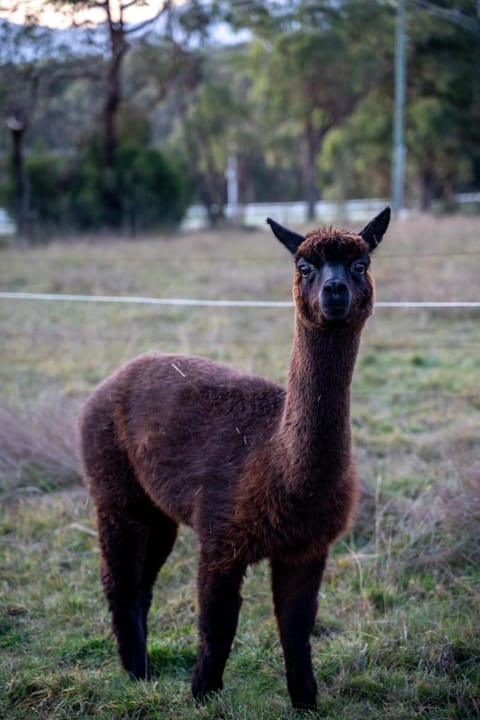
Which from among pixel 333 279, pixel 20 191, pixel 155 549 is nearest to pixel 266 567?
pixel 155 549

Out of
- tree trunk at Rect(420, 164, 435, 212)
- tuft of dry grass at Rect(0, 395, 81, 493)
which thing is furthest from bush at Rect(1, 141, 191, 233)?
tuft of dry grass at Rect(0, 395, 81, 493)

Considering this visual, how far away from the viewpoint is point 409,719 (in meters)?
3.98

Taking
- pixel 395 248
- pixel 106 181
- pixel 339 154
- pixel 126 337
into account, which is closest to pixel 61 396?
pixel 126 337

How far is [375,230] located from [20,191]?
95.1ft

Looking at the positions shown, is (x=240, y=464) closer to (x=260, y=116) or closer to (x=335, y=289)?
(x=335, y=289)

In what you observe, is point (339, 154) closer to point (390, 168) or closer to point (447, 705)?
point (390, 168)

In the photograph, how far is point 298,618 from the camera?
4.07 meters

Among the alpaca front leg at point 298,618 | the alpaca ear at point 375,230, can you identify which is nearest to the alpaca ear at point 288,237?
the alpaca ear at point 375,230

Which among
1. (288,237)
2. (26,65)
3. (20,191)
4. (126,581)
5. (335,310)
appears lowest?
(126,581)

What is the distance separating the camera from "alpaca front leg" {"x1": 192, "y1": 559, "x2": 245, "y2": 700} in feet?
13.2

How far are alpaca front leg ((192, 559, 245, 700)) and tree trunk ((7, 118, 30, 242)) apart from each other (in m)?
25.6

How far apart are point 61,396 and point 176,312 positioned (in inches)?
239

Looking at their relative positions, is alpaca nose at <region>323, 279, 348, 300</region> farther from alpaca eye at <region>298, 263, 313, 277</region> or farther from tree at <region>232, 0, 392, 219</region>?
tree at <region>232, 0, 392, 219</region>

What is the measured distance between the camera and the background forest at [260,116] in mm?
31266
